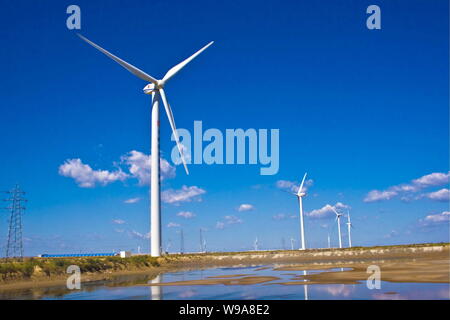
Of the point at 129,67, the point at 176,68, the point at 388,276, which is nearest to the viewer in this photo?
the point at 388,276

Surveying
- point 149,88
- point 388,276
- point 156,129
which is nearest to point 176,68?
A: point 149,88

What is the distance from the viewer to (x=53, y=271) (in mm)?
51312

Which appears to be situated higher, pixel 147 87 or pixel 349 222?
pixel 147 87

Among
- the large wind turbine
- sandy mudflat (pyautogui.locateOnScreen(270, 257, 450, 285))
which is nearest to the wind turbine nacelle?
the large wind turbine

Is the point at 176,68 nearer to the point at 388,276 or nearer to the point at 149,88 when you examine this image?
the point at 149,88

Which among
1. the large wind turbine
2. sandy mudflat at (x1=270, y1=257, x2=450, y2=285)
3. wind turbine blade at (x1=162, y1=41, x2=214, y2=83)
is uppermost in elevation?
wind turbine blade at (x1=162, y1=41, x2=214, y2=83)

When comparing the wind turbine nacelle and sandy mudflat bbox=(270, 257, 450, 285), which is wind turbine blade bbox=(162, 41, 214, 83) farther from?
sandy mudflat bbox=(270, 257, 450, 285)

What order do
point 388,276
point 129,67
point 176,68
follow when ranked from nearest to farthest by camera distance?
point 388,276 < point 129,67 < point 176,68

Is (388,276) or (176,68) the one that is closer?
(388,276)

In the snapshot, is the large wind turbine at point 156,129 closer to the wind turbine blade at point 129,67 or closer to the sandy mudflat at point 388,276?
the wind turbine blade at point 129,67
